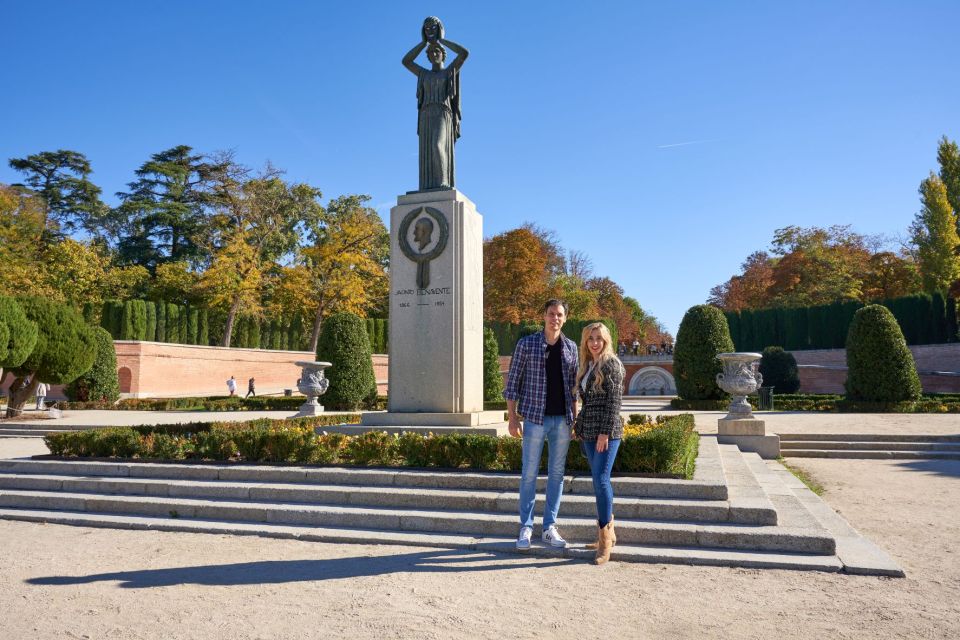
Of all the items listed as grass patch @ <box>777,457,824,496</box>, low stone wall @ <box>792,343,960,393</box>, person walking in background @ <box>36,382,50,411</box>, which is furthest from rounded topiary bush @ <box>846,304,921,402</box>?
person walking in background @ <box>36,382,50,411</box>

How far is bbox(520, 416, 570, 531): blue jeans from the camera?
5047 millimetres

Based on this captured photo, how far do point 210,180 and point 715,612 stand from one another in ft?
145

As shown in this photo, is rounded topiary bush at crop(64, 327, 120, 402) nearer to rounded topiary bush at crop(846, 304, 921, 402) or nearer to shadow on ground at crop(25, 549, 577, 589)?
shadow on ground at crop(25, 549, 577, 589)

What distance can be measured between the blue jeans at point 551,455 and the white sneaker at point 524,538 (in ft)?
0.40

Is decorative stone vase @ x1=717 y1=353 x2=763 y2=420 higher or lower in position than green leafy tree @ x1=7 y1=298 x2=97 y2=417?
lower

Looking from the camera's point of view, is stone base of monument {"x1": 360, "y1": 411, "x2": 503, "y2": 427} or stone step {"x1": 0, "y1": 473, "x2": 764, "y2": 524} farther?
stone base of monument {"x1": 360, "y1": 411, "x2": 503, "y2": 427}

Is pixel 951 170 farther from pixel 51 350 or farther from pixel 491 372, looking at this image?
pixel 51 350

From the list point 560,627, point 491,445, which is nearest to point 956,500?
point 491,445

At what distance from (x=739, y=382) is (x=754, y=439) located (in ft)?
3.47

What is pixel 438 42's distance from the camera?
1052cm

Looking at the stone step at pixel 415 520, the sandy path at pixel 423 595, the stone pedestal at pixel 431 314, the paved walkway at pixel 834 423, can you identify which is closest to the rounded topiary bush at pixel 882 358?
the paved walkway at pixel 834 423

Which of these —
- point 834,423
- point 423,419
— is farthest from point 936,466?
point 423,419

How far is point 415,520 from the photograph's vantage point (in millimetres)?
5988

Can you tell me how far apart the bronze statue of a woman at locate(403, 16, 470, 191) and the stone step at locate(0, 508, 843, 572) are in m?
5.97
